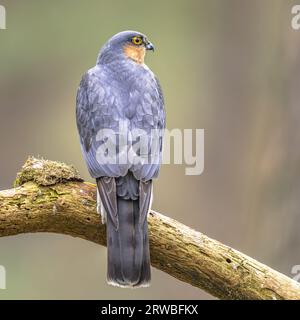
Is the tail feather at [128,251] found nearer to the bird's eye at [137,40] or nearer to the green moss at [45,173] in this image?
the green moss at [45,173]

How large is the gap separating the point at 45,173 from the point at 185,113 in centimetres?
585

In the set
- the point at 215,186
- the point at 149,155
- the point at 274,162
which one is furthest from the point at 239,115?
the point at 149,155

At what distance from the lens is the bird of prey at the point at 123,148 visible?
5.03 m

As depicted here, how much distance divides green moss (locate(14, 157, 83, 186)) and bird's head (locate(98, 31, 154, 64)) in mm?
1316

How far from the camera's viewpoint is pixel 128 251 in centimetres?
501

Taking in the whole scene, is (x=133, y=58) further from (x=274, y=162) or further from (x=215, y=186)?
(x=215, y=186)

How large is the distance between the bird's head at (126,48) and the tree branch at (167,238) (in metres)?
1.33

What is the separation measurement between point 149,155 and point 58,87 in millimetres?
6213

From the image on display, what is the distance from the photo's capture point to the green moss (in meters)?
5.13
